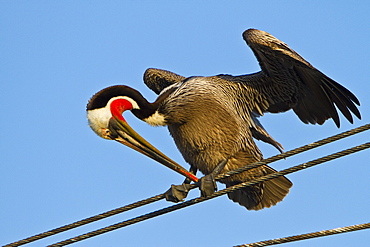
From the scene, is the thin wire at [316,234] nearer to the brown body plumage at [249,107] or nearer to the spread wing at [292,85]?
the brown body plumage at [249,107]

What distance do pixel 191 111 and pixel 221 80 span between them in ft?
2.66

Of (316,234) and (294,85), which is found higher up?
(294,85)

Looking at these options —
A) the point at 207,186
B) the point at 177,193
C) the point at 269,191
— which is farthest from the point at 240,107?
the point at 177,193

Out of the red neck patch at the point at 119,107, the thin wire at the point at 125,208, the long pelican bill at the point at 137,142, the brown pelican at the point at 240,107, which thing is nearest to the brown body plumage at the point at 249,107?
the brown pelican at the point at 240,107

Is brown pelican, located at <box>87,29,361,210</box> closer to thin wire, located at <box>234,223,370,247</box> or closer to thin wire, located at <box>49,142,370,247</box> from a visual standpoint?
thin wire, located at <box>49,142,370,247</box>

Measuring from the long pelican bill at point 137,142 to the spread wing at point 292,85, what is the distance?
1863mm

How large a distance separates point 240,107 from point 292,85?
2.28 ft

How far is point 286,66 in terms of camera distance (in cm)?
816

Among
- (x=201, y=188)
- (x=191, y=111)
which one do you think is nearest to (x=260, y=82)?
(x=191, y=111)

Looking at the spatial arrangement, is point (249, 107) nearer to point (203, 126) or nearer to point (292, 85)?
point (292, 85)

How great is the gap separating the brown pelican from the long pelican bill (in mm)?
121

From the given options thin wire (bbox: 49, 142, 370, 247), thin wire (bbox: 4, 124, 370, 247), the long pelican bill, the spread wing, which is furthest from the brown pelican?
thin wire (bbox: 4, 124, 370, 247)

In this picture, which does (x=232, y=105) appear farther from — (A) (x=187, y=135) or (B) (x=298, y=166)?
(B) (x=298, y=166)

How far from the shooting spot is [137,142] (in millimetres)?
7082
